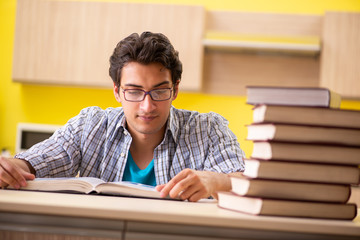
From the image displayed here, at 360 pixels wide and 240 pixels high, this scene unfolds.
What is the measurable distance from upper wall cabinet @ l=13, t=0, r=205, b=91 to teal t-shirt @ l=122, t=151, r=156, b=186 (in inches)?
62.9

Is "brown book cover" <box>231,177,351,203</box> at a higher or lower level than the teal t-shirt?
higher

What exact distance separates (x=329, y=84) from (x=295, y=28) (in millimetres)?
546

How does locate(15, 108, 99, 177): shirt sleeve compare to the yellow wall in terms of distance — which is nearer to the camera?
locate(15, 108, 99, 177): shirt sleeve

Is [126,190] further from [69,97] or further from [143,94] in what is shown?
[69,97]

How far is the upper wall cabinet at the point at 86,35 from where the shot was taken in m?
3.62

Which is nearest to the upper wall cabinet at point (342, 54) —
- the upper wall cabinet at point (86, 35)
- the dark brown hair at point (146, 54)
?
the upper wall cabinet at point (86, 35)

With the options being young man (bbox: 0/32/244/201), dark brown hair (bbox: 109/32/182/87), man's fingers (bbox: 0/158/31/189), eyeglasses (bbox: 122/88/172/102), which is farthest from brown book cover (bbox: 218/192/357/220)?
dark brown hair (bbox: 109/32/182/87)

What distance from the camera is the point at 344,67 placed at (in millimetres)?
3537

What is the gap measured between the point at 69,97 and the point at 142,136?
7.05 feet

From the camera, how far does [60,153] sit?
1.97 m

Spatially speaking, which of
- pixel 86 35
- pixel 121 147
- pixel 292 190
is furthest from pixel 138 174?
pixel 86 35

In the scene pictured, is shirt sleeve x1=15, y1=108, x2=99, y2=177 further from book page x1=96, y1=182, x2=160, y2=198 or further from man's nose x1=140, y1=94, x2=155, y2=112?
book page x1=96, y1=182, x2=160, y2=198

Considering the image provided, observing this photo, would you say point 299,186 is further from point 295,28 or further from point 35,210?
point 295,28

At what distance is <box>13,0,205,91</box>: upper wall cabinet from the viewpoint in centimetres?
362
